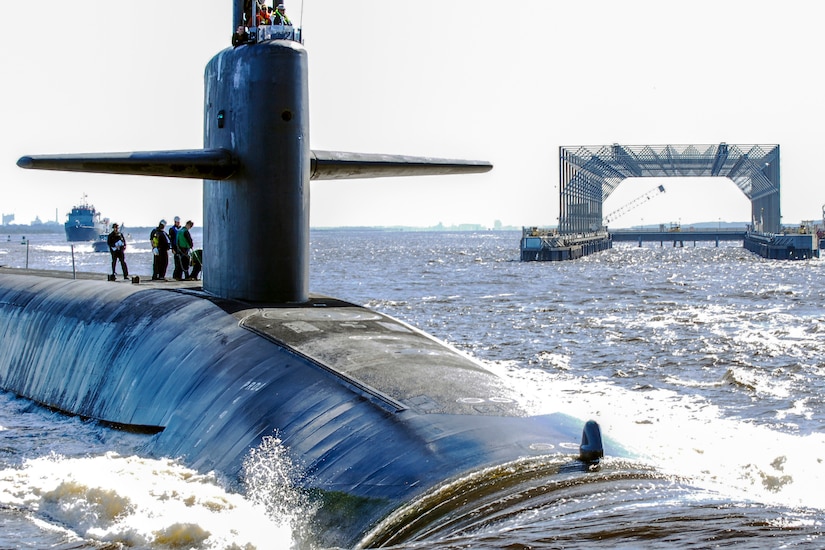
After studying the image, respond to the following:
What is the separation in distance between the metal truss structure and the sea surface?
48494mm

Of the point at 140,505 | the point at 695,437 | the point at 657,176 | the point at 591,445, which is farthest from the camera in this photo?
the point at 657,176

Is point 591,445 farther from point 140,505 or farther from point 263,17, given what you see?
point 263,17

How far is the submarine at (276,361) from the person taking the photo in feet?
20.1

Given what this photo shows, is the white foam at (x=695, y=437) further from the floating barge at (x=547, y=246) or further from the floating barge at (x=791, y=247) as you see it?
the floating barge at (x=791, y=247)

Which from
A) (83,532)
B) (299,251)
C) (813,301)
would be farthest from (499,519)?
(813,301)

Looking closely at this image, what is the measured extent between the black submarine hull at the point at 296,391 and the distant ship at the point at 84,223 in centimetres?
10663

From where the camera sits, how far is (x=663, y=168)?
268ft

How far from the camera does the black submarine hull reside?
20.6ft

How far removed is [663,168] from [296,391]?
255ft

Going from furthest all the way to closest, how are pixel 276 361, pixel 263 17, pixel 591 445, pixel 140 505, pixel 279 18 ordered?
pixel 279 18
pixel 263 17
pixel 276 361
pixel 140 505
pixel 591 445

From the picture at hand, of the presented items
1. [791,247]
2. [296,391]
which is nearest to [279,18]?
[296,391]

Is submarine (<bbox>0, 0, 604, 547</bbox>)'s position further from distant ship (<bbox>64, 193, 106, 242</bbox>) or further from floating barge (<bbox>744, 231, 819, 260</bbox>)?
distant ship (<bbox>64, 193, 106, 242</bbox>)

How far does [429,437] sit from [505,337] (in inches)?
682

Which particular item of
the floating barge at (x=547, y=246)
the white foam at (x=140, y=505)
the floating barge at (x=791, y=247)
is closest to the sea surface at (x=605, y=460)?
the white foam at (x=140, y=505)
